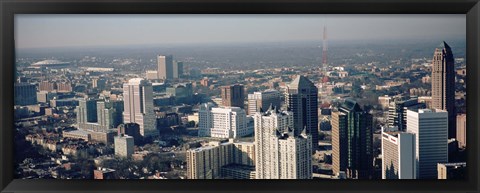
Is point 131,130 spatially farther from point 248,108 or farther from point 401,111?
point 401,111

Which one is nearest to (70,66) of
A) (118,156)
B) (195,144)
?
(118,156)

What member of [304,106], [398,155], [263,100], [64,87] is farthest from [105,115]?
[398,155]

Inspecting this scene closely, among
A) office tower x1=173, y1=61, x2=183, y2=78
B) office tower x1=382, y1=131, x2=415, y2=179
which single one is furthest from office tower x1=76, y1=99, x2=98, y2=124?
office tower x1=382, y1=131, x2=415, y2=179

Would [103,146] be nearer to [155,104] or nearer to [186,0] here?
[155,104]

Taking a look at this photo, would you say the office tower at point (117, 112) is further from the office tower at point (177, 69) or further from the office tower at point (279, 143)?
the office tower at point (279, 143)

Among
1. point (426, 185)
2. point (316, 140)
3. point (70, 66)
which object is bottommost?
point (426, 185)
